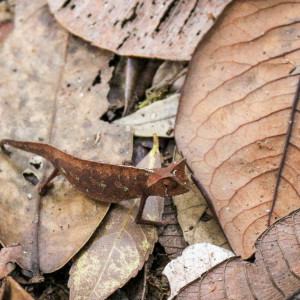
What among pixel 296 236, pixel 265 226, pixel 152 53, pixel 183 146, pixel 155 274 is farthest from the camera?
pixel 152 53

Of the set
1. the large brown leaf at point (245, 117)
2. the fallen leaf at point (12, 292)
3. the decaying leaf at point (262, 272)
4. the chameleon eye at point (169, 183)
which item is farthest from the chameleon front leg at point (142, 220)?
the fallen leaf at point (12, 292)

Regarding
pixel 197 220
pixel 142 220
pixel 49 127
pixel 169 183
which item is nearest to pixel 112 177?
pixel 142 220

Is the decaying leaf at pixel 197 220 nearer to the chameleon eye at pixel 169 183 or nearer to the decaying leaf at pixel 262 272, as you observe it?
the chameleon eye at pixel 169 183

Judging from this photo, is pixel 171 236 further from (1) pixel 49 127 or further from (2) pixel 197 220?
(1) pixel 49 127

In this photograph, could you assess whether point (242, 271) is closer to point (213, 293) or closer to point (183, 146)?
point (213, 293)

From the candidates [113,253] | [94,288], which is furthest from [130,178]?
[94,288]
